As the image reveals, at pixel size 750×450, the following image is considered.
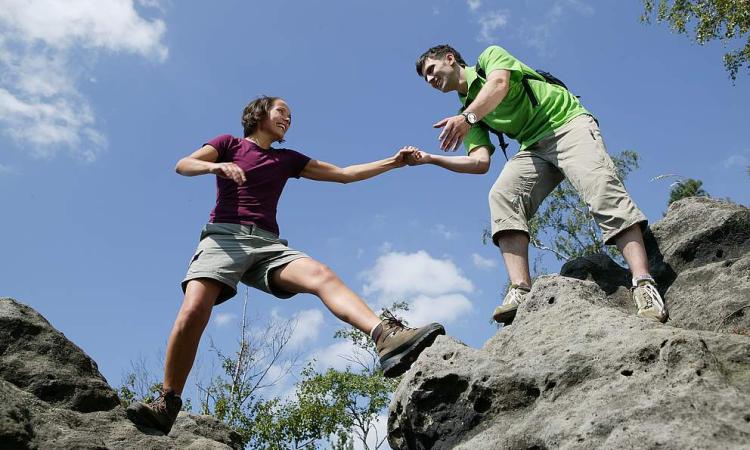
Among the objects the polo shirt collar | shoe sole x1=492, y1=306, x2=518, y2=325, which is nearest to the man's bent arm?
the polo shirt collar

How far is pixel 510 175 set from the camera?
5348 millimetres

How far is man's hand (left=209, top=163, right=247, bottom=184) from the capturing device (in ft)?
15.3

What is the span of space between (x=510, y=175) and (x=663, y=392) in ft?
9.12

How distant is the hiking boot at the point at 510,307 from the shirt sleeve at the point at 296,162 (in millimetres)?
1878

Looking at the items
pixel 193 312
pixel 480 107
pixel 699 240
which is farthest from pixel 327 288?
pixel 699 240

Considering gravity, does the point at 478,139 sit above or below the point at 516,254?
above

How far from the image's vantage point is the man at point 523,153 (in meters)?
4.66

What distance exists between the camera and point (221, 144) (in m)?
5.37

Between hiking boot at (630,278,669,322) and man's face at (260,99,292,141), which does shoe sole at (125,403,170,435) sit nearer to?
man's face at (260,99,292,141)

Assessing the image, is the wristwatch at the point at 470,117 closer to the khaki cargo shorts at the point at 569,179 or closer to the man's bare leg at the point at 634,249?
the khaki cargo shorts at the point at 569,179

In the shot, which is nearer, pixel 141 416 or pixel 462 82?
pixel 141 416

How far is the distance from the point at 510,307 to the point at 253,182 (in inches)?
79.9

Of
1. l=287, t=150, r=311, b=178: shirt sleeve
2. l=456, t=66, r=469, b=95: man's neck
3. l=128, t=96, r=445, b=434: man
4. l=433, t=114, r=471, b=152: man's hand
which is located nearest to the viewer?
l=128, t=96, r=445, b=434: man

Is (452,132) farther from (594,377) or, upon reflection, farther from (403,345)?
(594,377)
